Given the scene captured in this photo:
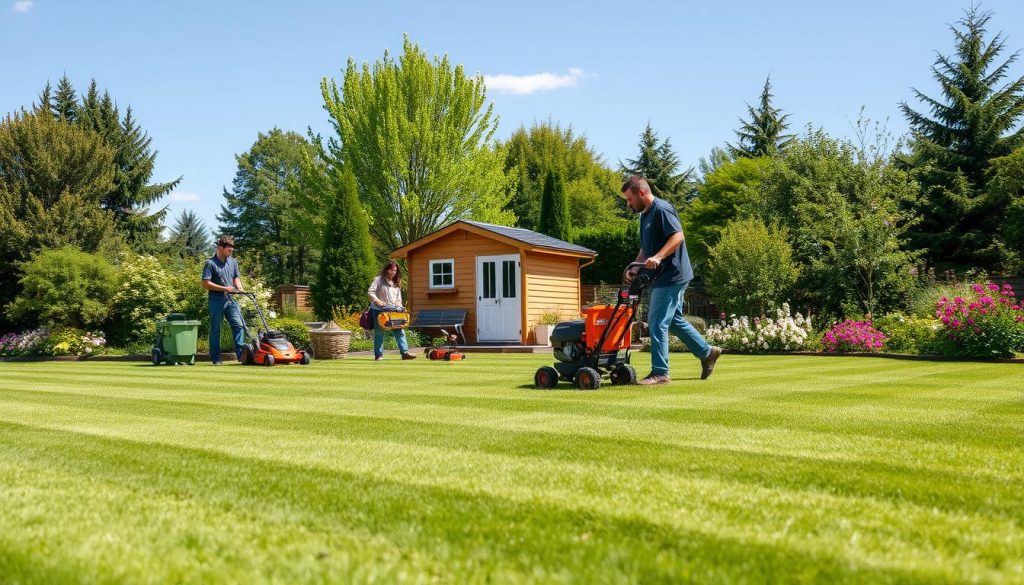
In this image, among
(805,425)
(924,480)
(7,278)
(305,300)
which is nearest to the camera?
(924,480)

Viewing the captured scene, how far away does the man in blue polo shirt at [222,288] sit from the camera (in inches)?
492

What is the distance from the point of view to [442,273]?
2180 cm

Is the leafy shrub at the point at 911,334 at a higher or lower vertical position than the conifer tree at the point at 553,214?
lower

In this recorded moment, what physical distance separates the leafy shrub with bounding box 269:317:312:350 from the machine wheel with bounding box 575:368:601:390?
1007 centimetres

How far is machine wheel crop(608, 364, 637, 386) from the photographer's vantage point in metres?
7.43

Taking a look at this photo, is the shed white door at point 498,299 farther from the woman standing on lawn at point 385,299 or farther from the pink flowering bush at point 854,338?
the pink flowering bush at point 854,338

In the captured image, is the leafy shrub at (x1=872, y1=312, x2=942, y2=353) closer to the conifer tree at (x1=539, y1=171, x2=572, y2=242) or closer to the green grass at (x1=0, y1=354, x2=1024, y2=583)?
the green grass at (x1=0, y1=354, x2=1024, y2=583)

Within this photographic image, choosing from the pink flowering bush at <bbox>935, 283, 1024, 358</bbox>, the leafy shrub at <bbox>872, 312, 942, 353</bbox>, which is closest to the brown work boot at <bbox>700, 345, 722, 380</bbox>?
the pink flowering bush at <bbox>935, 283, 1024, 358</bbox>

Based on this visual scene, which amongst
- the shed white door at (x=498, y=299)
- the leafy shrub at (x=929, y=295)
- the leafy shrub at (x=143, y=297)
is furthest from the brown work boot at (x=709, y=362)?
the leafy shrub at (x=143, y=297)

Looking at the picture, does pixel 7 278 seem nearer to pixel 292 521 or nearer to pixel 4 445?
pixel 4 445

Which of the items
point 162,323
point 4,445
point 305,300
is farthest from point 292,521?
point 305,300

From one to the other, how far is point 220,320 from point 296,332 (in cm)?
346

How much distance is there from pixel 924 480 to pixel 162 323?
12672 millimetres

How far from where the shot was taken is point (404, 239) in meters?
31.0
